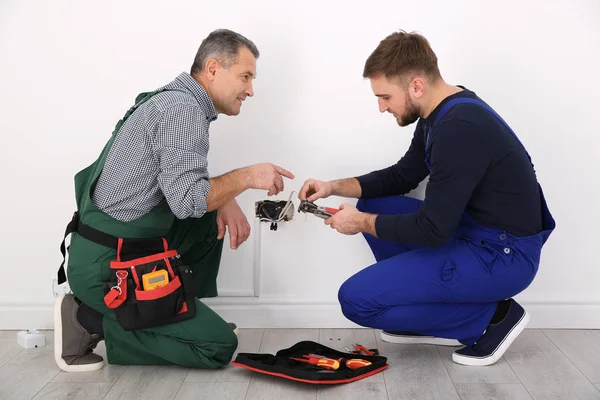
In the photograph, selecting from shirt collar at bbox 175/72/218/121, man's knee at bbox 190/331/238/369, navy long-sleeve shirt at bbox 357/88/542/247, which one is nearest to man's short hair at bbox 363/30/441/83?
navy long-sleeve shirt at bbox 357/88/542/247

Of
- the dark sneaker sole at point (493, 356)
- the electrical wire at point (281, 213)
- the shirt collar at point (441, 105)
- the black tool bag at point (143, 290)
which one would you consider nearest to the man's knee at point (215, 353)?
the black tool bag at point (143, 290)

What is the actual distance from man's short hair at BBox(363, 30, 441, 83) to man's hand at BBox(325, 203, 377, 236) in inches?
19.0

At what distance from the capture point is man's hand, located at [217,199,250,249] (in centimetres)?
292

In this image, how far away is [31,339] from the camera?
9.75 ft

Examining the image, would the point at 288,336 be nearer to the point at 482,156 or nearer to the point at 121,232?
the point at 121,232

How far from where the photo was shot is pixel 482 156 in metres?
2.46

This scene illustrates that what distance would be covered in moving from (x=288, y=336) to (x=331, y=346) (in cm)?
22

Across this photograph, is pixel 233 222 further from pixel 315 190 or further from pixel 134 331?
pixel 134 331

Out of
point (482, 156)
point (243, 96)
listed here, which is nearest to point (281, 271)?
point (243, 96)

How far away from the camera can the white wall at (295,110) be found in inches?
119

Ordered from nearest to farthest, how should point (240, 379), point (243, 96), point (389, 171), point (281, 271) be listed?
point (240, 379) < point (243, 96) < point (389, 171) < point (281, 271)

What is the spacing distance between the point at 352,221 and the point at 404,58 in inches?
23.1

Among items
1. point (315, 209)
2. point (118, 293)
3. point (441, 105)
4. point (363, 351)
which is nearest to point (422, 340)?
point (363, 351)

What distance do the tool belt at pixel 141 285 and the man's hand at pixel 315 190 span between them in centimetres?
55
